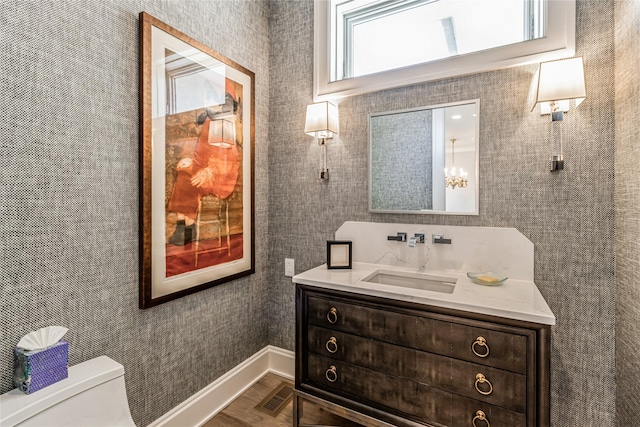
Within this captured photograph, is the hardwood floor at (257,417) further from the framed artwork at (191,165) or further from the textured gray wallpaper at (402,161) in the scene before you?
the textured gray wallpaper at (402,161)

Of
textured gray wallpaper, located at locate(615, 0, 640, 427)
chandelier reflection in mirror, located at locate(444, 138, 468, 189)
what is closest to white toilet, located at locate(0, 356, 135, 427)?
chandelier reflection in mirror, located at locate(444, 138, 468, 189)

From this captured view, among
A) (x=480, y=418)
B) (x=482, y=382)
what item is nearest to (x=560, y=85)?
(x=482, y=382)

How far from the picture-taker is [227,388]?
6.37 ft

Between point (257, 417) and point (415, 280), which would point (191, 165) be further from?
point (257, 417)

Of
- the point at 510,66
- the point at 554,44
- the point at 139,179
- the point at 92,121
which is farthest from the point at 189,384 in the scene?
the point at 554,44

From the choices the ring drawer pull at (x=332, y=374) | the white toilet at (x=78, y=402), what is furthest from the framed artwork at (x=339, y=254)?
the white toilet at (x=78, y=402)

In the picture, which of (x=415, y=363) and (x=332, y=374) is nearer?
(x=415, y=363)

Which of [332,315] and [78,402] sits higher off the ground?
[332,315]

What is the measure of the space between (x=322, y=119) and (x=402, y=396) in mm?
1547

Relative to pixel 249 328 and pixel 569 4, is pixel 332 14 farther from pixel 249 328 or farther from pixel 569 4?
pixel 249 328

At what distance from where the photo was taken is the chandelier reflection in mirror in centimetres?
171

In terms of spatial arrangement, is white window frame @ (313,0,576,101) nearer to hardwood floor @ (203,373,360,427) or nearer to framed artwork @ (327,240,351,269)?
framed artwork @ (327,240,351,269)

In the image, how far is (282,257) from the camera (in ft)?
7.50

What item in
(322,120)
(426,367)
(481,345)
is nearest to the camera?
(481,345)
